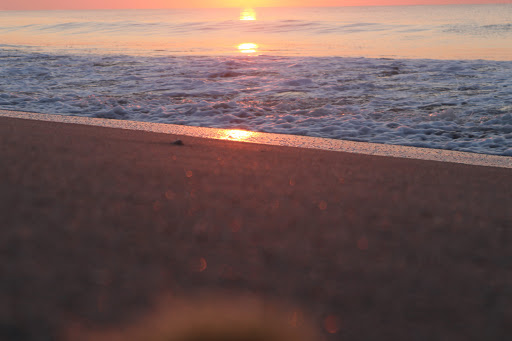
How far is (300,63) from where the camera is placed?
13.8 m

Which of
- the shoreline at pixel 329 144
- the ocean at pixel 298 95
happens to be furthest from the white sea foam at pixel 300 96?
the shoreline at pixel 329 144

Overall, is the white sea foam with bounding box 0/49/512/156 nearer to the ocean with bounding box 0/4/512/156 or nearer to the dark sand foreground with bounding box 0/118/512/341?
the ocean with bounding box 0/4/512/156

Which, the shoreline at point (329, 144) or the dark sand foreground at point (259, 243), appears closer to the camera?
the dark sand foreground at point (259, 243)


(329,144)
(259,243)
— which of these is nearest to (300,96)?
(329,144)

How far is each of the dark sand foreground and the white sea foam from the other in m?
2.92

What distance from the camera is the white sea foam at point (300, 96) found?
5.66 metres

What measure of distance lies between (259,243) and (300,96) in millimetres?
6845

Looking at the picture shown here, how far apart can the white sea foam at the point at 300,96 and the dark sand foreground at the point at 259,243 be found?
2.92m

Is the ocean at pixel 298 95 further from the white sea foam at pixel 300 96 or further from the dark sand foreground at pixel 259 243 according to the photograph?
the dark sand foreground at pixel 259 243

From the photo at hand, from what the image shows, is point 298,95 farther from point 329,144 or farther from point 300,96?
point 329,144

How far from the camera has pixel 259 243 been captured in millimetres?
1662

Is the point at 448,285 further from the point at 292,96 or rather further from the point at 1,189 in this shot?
the point at 292,96

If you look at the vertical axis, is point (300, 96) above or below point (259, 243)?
above

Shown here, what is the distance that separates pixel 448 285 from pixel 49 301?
1.18m
